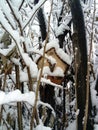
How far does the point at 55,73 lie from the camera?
1290mm

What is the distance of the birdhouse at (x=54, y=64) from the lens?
128 centimetres

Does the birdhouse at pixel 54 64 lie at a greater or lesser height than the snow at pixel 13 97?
greater

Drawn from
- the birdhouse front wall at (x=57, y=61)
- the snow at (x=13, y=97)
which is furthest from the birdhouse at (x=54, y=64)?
the snow at (x=13, y=97)

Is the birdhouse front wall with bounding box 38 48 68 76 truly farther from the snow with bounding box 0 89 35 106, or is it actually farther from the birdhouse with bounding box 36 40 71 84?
the snow with bounding box 0 89 35 106

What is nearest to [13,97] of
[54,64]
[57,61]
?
[54,64]

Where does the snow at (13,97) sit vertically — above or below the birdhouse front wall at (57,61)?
below

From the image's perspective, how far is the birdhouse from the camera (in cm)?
128

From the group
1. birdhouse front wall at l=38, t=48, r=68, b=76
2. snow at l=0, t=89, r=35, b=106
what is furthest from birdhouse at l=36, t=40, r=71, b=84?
snow at l=0, t=89, r=35, b=106

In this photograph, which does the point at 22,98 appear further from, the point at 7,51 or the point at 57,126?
the point at 57,126

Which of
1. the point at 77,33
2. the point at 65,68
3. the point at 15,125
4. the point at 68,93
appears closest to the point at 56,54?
the point at 65,68

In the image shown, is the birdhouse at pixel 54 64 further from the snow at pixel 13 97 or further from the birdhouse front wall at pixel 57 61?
the snow at pixel 13 97

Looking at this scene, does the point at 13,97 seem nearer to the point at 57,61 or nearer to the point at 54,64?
the point at 54,64

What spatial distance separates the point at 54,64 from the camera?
123 cm

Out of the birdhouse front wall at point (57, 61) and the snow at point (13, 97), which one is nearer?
the snow at point (13, 97)
